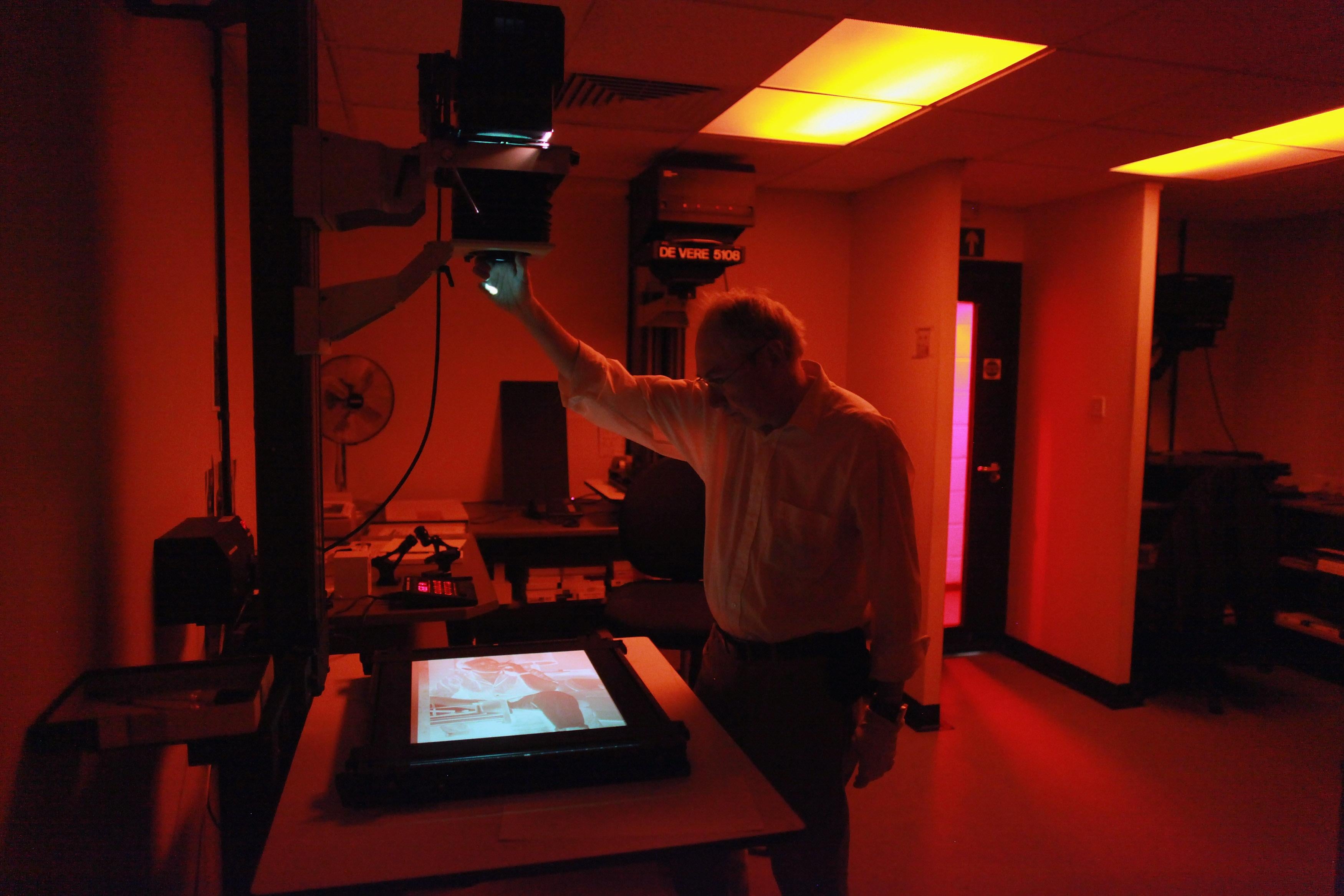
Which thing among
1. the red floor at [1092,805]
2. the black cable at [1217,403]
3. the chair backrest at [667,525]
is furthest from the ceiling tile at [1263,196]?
the chair backrest at [667,525]

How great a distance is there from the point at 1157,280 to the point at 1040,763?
2.52 metres

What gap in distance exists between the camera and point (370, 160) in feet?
4.11

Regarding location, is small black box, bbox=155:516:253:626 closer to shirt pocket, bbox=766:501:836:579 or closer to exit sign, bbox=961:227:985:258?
shirt pocket, bbox=766:501:836:579

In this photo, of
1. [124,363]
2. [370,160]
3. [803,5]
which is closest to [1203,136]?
[803,5]

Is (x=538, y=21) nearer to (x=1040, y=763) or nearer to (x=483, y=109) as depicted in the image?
(x=483, y=109)

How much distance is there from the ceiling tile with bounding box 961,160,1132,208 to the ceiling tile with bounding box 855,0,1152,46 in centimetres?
131

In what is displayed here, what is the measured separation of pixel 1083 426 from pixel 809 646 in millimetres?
2835

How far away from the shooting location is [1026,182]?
3646mm

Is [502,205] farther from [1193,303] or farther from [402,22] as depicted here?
[1193,303]

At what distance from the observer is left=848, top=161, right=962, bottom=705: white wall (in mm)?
3281

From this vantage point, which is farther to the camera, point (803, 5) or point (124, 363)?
point (803, 5)

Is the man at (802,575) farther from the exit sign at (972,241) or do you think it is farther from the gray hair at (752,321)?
the exit sign at (972,241)

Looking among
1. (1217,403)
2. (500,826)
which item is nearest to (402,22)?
(500,826)

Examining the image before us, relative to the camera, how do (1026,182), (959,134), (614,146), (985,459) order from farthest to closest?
(985,459), (1026,182), (614,146), (959,134)
